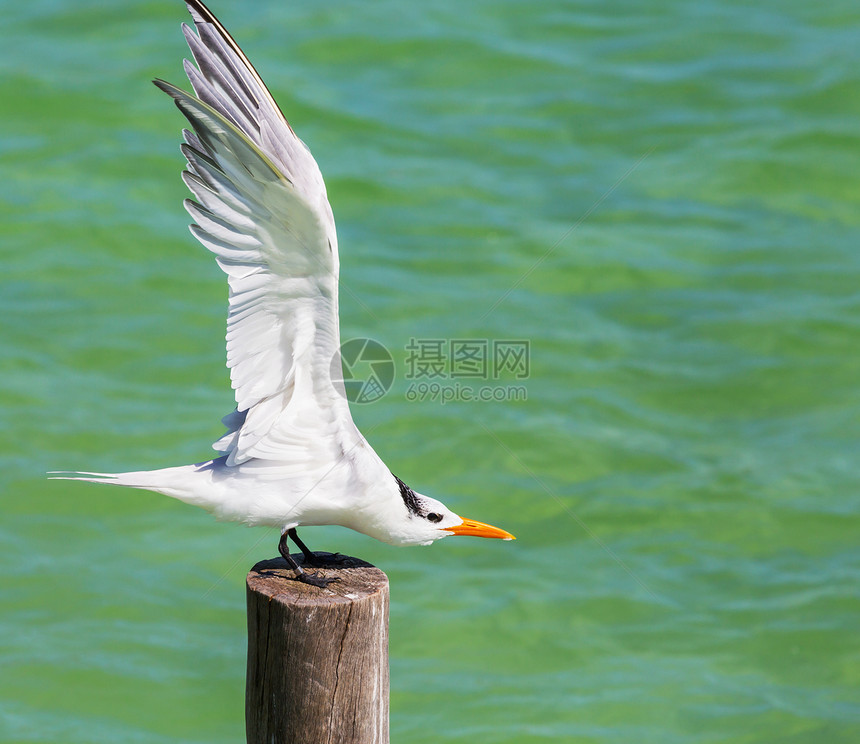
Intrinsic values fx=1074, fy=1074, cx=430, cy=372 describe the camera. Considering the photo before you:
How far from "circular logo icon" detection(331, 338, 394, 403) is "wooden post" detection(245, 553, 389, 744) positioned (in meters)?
4.98

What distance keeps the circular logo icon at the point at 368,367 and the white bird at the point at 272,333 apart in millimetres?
4532

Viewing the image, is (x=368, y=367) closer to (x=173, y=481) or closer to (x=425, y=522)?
(x=425, y=522)

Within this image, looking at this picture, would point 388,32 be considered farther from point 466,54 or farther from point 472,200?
point 472,200

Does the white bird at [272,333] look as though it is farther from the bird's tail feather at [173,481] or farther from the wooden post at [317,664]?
the wooden post at [317,664]

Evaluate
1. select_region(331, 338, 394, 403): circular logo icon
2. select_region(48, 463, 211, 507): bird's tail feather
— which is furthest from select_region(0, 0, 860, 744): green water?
select_region(48, 463, 211, 507): bird's tail feather

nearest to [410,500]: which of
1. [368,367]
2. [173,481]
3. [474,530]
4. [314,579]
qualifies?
[474,530]

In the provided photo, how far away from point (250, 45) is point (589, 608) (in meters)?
10.7

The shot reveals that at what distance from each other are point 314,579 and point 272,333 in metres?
1.01

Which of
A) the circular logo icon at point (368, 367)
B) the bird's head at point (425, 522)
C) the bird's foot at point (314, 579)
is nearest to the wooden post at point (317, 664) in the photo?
the bird's foot at point (314, 579)

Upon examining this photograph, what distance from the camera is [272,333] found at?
441 cm

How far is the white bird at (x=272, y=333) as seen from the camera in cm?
409

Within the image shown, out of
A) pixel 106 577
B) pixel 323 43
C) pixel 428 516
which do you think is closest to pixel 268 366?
pixel 428 516

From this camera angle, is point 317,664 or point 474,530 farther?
point 474,530

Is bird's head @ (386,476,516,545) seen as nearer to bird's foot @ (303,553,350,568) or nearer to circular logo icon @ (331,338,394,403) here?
bird's foot @ (303,553,350,568)
